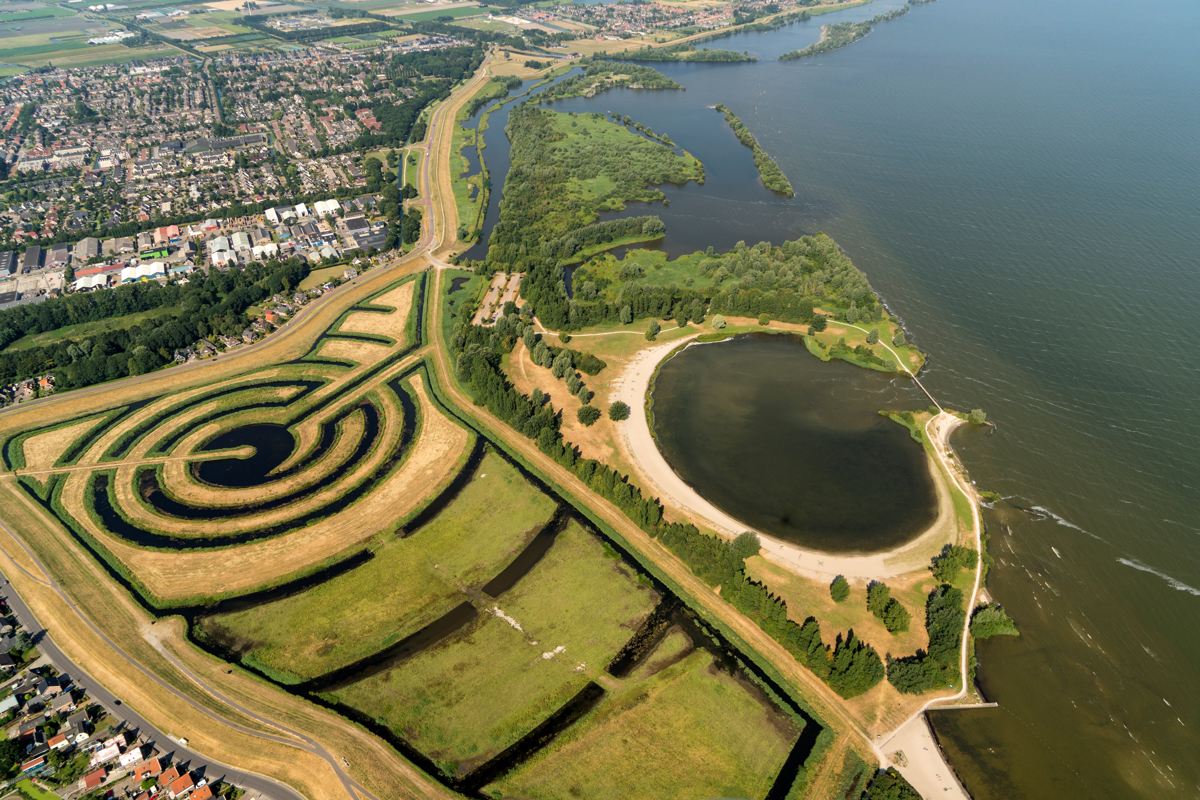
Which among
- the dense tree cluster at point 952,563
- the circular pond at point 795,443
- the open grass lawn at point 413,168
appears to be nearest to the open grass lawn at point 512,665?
the circular pond at point 795,443

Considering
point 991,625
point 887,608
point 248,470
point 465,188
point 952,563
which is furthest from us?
point 465,188

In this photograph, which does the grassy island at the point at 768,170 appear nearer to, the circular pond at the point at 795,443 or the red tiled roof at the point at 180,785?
the circular pond at the point at 795,443

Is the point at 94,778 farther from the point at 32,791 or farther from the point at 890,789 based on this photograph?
the point at 890,789

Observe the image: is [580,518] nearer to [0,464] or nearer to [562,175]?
[0,464]

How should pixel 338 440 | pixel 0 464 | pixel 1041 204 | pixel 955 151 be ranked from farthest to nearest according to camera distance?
1. pixel 955 151
2. pixel 1041 204
3. pixel 338 440
4. pixel 0 464

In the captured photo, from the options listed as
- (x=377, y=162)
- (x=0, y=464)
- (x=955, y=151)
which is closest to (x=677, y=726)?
(x=0, y=464)

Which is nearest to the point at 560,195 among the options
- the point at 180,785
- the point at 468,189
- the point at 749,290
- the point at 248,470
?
the point at 468,189

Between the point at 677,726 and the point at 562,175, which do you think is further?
the point at 562,175

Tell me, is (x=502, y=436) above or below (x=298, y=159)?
below

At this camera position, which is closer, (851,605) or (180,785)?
(180,785)
